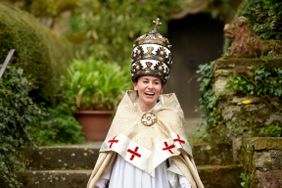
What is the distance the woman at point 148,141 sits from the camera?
5031 mm

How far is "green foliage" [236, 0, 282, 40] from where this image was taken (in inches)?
301

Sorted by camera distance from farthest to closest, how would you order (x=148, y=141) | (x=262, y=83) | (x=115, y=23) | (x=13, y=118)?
(x=115, y=23)
(x=13, y=118)
(x=262, y=83)
(x=148, y=141)

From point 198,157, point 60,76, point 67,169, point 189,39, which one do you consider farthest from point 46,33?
point 189,39

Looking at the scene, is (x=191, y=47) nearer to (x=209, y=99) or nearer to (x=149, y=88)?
(x=209, y=99)

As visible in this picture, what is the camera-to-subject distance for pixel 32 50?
8.43 m

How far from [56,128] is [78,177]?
1815 mm

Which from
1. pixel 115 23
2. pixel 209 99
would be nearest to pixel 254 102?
pixel 209 99

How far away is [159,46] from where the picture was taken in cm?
513

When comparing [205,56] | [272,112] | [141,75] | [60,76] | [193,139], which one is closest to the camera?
[141,75]

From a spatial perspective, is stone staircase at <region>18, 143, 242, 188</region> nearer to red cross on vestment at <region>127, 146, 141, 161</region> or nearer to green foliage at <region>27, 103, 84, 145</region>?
green foliage at <region>27, 103, 84, 145</region>

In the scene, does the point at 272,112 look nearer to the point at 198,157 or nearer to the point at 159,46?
the point at 198,157

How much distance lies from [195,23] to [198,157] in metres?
6.94

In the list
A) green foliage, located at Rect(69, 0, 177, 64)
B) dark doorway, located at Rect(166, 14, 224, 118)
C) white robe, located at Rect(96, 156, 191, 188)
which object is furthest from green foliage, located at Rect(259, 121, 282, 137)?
dark doorway, located at Rect(166, 14, 224, 118)

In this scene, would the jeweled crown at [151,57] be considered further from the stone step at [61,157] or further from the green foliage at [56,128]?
the green foliage at [56,128]
